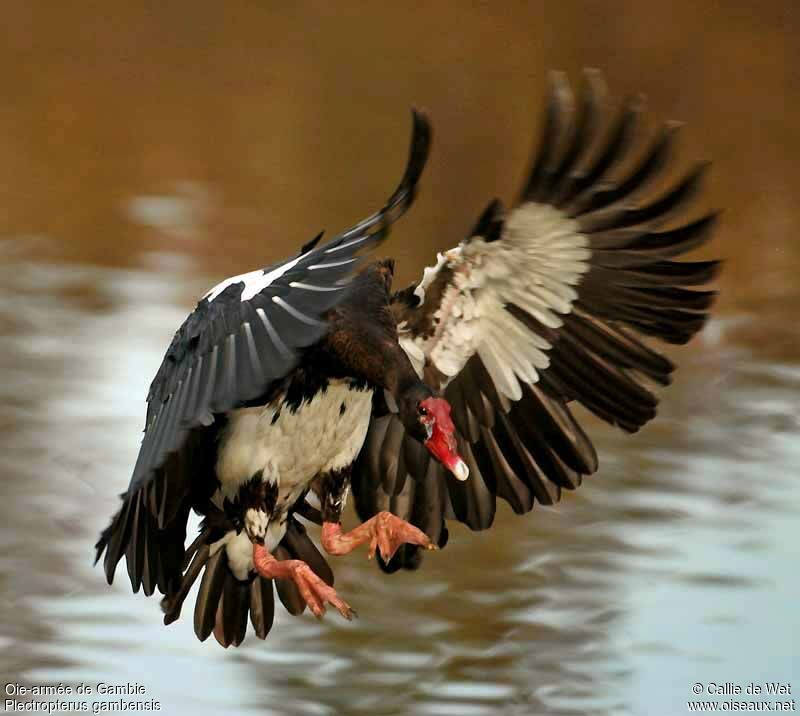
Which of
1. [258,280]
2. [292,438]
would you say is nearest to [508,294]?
[292,438]

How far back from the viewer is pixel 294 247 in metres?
8.51

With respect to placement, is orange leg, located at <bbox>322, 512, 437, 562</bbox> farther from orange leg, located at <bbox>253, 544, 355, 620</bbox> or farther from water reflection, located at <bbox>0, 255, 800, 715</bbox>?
water reflection, located at <bbox>0, 255, 800, 715</bbox>

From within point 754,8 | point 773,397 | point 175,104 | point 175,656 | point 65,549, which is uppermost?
point 754,8

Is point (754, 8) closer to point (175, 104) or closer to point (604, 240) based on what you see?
point (175, 104)

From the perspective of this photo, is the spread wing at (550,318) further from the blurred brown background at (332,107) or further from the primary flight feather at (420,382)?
the blurred brown background at (332,107)

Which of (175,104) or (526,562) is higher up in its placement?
(175,104)

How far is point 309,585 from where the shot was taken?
411cm

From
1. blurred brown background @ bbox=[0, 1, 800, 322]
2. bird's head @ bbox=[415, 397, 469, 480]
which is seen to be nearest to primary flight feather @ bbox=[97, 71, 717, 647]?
bird's head @ bbox=[415, 397, 469, 480]

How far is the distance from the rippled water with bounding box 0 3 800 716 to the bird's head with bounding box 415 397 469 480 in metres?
1.86

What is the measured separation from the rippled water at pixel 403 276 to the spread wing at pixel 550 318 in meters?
1.44

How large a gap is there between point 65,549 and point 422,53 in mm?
5296

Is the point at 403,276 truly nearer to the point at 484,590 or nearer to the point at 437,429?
the point at 484,590

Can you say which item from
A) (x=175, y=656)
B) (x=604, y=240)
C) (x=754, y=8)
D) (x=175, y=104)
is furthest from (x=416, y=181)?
(x=754, y=8)

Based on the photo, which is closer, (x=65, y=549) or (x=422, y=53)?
(x=65, y=549)
